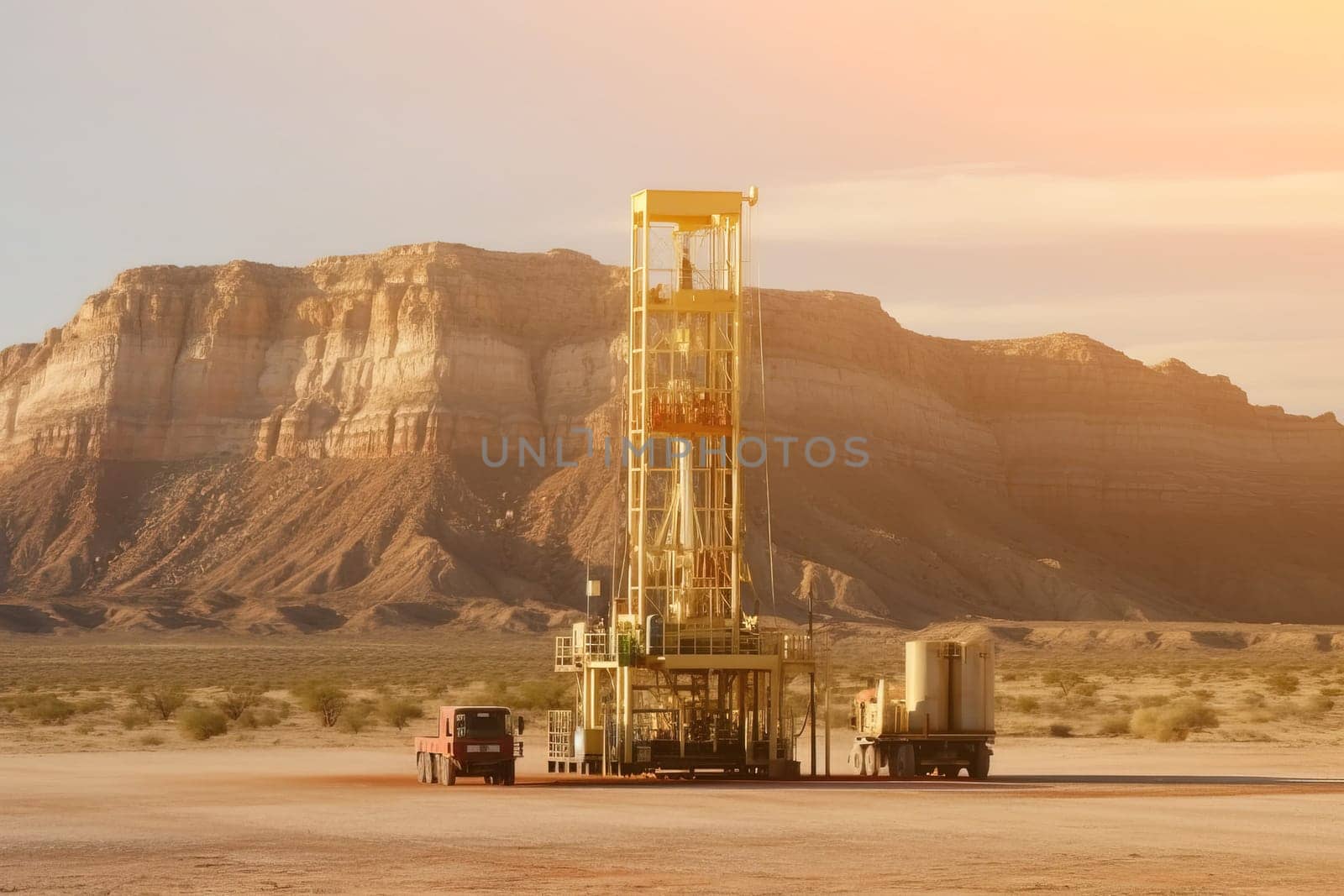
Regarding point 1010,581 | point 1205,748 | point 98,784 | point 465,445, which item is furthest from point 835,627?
point 98,784

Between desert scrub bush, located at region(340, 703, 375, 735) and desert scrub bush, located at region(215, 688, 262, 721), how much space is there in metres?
2.38

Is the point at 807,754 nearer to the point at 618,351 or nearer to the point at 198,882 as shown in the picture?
the point at 198,882

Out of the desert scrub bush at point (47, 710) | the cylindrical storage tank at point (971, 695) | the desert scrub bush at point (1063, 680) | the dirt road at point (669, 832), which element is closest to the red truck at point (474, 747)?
the dirt road at point (669, 832)

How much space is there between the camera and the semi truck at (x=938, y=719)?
36.8 m

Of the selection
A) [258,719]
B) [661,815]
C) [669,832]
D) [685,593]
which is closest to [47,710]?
[258,719]

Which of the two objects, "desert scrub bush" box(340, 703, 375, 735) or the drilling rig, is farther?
"desert scrub bush" box(340, 703, 375, 735)

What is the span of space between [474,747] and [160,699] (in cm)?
2506

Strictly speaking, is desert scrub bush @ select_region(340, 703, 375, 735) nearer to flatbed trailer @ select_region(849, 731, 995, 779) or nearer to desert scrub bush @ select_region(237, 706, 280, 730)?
desert scrub bush @ select_region(237, 706, 280, 730)

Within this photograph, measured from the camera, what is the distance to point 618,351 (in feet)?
467

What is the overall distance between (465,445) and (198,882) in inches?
4790

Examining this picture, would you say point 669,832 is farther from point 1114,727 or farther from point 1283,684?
point 1283,684

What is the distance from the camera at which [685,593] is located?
38500mm

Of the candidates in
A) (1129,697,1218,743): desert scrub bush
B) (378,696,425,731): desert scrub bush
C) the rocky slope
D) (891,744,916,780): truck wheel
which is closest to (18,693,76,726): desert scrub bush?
(378,696,425,731): desert scrub bush

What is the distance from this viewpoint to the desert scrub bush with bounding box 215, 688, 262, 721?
53031mm
